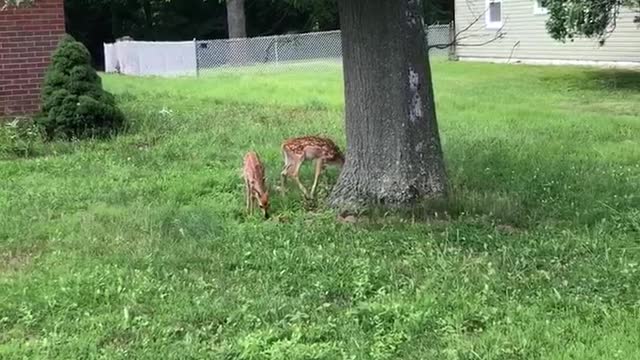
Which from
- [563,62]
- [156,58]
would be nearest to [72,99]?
[156,58]

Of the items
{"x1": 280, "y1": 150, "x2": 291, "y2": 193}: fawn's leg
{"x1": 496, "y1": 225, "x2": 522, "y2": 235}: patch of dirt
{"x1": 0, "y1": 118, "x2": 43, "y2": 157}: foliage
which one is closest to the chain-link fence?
{"x1": 0, "y1": 118, "x2": 43, "y2": 157}: foliage

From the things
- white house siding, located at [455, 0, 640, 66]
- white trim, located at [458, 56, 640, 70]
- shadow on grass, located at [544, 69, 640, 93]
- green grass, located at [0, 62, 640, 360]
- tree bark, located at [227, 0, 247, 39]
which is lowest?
green grass, located at [0, 62, 640, 360]

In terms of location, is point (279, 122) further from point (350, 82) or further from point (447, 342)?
point (447, 342)

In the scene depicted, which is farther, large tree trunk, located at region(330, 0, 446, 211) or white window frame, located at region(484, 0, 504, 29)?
white window frame, located at region(484, 0, 504, 29)

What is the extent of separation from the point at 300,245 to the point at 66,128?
5.95 m

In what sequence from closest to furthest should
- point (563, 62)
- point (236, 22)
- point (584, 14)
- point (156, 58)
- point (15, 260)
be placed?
1. point (15, 260)
2. point (584, 14)
3. point (563, 62)
4. point (156, 58)
5. point (236, 22)

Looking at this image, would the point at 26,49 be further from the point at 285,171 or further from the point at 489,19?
the point at 489,19

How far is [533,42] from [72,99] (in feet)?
47.9

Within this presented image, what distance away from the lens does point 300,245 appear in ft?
19.1

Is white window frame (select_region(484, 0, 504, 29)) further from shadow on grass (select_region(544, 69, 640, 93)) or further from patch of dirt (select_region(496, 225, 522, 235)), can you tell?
patch of dirt (select_region(496, 225, 522, 235))

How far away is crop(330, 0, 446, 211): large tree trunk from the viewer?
668 centimetres

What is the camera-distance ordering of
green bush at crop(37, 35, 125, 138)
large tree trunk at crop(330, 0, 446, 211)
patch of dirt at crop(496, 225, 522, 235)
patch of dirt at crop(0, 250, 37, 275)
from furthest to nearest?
green bush at crop(37, 35, 125, 138), large tree trunk at crop(330, 0, 446, 211), patch of dirt at crop(496, 225, 522, 235), patch of dirt at crop(0, 250, 37, 275)

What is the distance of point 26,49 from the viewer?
11.2 meters

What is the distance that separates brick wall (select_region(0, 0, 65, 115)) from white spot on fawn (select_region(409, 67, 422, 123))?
6176 millimetres
